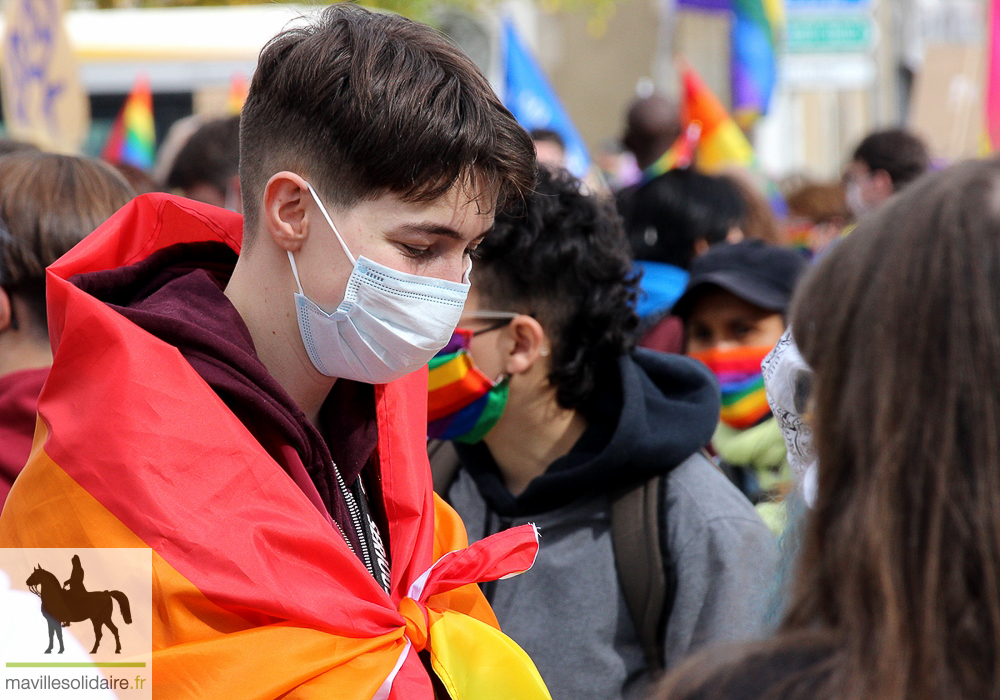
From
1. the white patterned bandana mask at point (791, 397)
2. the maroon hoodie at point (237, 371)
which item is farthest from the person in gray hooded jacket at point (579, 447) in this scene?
the maroon hoodie at point (237, 371)

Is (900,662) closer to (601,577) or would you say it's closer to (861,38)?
(601,577)

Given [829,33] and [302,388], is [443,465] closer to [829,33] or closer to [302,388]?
[302,388]

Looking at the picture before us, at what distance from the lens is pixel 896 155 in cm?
623

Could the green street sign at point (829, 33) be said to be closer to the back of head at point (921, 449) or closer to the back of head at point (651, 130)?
the back of head at point (651, 130)

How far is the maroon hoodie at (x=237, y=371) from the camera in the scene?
1658mm

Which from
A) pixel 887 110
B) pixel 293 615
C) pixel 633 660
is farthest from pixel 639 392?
pixel 887 110

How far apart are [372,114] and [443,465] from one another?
1293 mm

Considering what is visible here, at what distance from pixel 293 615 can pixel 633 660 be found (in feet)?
3.30

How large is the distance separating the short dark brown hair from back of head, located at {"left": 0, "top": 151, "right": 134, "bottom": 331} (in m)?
0.79

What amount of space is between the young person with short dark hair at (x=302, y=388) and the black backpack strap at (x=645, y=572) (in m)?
0.39

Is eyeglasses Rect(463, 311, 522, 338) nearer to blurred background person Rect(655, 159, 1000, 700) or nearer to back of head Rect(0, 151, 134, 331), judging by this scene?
back of head Rect(0, 151, 134, 331)

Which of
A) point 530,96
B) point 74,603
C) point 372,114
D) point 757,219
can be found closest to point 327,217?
point 372,114

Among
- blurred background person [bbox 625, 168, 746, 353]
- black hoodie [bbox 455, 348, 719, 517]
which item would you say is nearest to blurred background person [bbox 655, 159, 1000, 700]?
black hoodie [bbox 455, 348, 719, 517]

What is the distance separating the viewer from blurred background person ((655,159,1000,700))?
1.01 metres
